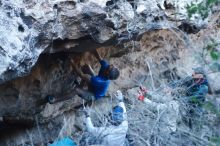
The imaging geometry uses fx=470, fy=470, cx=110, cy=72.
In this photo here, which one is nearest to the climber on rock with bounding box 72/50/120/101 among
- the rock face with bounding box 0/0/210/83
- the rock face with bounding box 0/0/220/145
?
the rock face with bounding box 0/0/220/145

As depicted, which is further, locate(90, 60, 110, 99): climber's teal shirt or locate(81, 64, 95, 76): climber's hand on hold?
locate(81, 64, 95, 76): climber's hand on hold

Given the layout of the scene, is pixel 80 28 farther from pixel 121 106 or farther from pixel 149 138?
pixel 149 138

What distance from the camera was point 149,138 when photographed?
3385 millimetres

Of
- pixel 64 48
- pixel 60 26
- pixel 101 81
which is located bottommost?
pixel 101 81

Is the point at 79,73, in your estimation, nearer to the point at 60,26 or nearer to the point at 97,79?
the point at 97,79

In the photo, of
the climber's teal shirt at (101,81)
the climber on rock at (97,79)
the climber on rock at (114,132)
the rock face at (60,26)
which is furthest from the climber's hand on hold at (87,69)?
the climber on rock at (114,132)

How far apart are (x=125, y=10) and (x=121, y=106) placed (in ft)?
2.81

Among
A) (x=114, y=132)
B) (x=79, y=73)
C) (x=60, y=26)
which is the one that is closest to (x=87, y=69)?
(x=79, y=73)

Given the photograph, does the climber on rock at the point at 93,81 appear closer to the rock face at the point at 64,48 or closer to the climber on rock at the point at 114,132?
the rock face at the point at 64,48

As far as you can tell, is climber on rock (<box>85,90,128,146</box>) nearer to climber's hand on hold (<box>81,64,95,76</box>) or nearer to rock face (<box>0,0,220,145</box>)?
rock face (<box>0,0,220,145</box>)

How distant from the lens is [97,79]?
4.50 meters

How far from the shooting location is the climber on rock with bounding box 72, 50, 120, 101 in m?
4.46

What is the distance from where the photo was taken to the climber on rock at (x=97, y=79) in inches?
176

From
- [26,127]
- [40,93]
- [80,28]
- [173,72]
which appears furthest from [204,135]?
[173,72]
